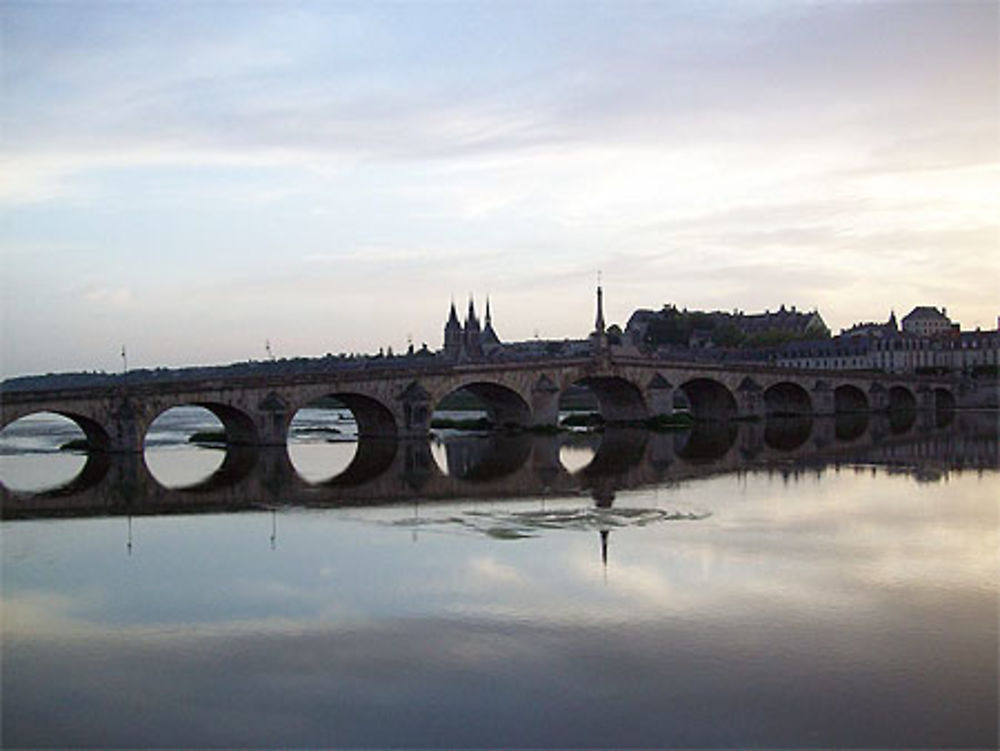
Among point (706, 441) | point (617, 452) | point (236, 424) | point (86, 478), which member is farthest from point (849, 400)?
point (86, 478)

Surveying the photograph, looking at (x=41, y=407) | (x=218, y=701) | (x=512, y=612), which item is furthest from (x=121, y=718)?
(x=41, y=407)

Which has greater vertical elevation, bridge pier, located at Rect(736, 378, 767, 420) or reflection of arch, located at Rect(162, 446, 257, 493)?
bridge pier, located at Rect(736, 378, 767, 420)

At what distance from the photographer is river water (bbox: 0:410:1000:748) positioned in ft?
38.9

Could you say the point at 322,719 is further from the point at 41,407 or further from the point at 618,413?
the point at 618,413

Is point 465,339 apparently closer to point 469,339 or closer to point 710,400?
point 469,339

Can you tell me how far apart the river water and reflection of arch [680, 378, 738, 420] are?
3128cm

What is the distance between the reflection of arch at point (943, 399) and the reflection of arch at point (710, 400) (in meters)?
25.0

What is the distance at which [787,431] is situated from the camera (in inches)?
2211

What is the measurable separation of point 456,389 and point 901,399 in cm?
4189

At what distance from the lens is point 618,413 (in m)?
61.8

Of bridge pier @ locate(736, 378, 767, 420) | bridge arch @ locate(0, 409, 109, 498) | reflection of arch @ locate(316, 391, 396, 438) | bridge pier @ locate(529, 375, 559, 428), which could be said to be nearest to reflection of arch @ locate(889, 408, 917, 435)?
bridge pier @ locate(736, 378, 767, 420)

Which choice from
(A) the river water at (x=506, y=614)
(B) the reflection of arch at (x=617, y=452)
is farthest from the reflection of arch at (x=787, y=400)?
(A) the river water at (x=506, y=614)

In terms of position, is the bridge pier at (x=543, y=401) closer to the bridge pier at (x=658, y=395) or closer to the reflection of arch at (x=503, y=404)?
the reflection of arch at (x=503, y=404)

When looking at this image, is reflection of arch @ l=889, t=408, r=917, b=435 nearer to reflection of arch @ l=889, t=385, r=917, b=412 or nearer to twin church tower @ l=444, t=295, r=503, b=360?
reflection of arch @ l=889, t=385, r=917, b=412
